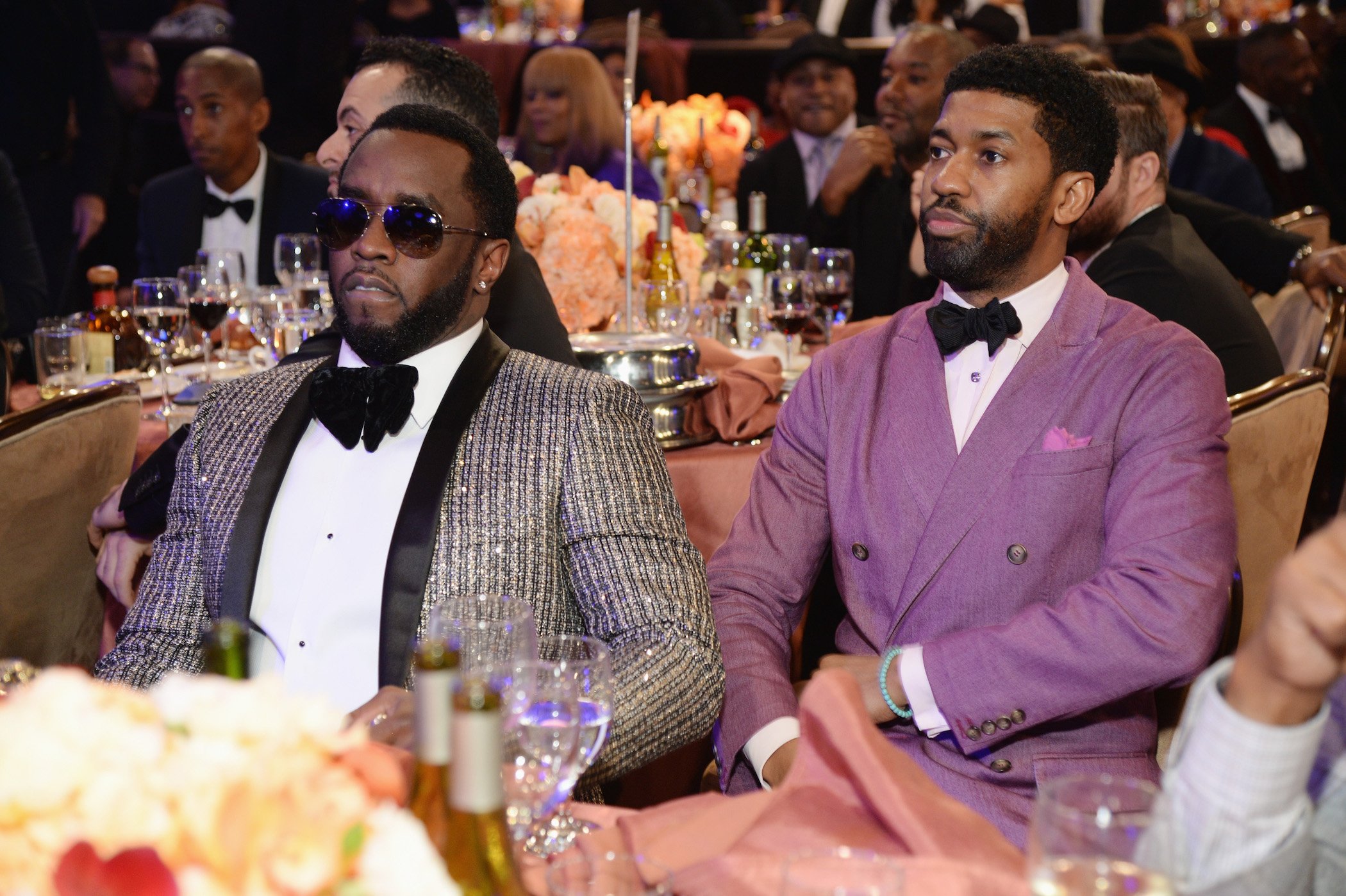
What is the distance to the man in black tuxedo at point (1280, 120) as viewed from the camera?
298 inches

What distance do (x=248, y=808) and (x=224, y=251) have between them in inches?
153

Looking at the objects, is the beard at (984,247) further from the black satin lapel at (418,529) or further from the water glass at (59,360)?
the water glass at (59,360)

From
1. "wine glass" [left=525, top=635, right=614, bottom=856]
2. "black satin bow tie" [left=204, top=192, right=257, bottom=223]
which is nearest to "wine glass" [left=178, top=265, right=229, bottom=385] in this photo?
"black satin bow tie" [left=204, top=192, right=257, bottom=223]

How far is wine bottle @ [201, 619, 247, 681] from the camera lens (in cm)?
93

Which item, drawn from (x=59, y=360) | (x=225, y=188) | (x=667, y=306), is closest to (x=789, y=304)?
(x=667, y=306)

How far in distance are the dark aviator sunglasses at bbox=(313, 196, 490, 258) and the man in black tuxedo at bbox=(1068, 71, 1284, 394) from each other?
1.47 m

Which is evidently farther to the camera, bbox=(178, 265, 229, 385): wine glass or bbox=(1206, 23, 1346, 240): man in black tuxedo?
bbox=(1206, 23, 1346, 240): man in black tuxedo

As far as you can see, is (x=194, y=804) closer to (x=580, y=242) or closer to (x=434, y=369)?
(x=434, y=369)

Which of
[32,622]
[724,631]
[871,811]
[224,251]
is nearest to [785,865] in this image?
[871,811]

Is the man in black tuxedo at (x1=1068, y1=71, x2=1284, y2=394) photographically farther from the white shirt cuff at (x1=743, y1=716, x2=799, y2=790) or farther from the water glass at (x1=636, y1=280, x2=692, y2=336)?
the white shirt cuff at (x1=743, y1=716, x2=799, y2=790)

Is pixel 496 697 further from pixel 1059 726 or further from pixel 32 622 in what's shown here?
pixel 32 622

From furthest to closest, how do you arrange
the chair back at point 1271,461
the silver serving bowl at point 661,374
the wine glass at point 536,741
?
the silver serving bowl at point 661,374 → the chair back at point 1271,461 → the wine glass at point 536,741

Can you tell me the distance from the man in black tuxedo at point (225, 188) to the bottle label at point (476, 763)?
4.68 meters

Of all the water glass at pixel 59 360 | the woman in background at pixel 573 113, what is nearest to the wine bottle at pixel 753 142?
the woman in background at pixel 573 113
